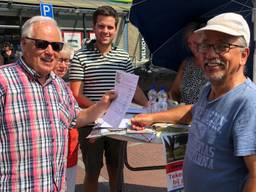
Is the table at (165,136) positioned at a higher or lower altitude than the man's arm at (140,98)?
lower

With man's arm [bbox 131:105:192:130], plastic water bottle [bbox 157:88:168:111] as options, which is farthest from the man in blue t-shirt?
plastic water bottle [bbox 157:88:168:111]

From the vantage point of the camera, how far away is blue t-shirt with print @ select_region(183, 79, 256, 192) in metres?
1.63

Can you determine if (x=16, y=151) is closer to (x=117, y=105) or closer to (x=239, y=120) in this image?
(x=117, y=105)

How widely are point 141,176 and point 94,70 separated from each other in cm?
209

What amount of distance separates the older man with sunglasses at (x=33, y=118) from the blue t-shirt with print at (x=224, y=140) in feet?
2.52

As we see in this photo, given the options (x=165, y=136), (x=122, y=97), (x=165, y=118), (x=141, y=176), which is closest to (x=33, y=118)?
(x=122, y=97)

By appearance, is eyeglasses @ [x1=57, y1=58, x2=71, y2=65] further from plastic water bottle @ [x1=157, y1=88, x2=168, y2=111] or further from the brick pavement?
the brick pavement

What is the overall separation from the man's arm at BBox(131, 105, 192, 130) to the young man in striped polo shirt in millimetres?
599

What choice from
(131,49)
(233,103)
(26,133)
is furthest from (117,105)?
(131,49)

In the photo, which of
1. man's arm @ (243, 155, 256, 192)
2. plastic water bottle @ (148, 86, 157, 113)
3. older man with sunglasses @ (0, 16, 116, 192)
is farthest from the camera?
plastic water bottle @ (148, 86, 157, 113)

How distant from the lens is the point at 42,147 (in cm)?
206

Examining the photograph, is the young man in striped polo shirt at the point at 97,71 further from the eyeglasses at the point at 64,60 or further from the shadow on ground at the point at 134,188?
the shadow on ground at the point at 134,188

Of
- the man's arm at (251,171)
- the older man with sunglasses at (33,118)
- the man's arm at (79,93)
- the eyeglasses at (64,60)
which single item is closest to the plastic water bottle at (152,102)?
the man's arm at (79,93)

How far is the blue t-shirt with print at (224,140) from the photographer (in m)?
1.63
